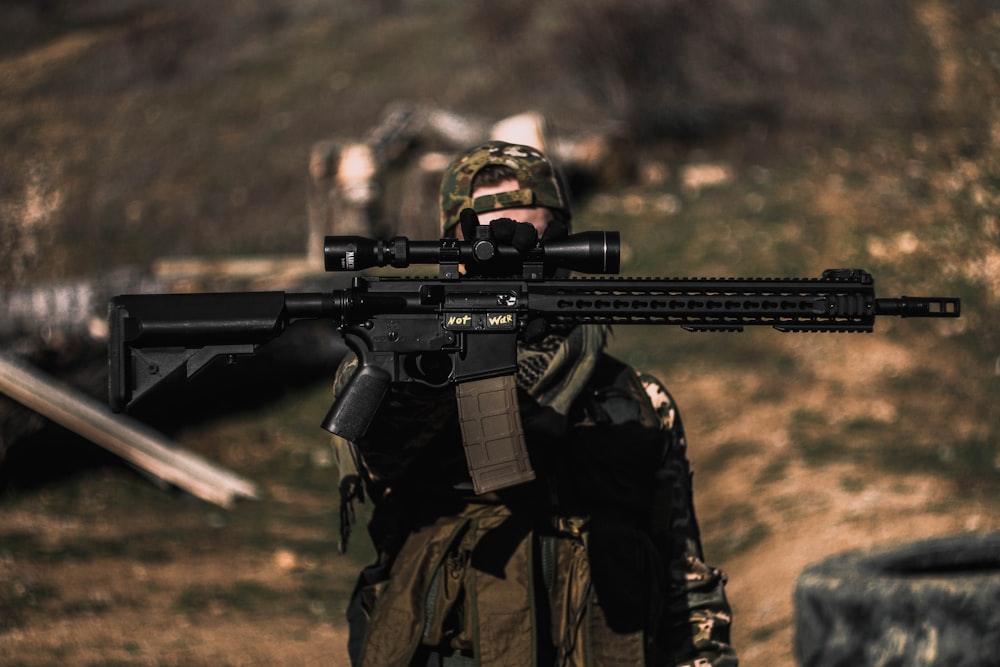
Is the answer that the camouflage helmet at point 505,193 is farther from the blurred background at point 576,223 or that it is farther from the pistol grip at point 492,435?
the blurred background at point 576,223

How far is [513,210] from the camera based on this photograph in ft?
12.1

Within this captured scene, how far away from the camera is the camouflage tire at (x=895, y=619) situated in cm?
520

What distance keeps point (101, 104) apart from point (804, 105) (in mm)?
14712

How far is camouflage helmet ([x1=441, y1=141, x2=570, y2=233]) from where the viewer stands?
3711 millimetres

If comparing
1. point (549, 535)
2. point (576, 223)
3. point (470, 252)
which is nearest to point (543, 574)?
point (549, 535)

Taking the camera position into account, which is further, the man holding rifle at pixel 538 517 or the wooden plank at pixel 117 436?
the wooden plank at pixel 117 436

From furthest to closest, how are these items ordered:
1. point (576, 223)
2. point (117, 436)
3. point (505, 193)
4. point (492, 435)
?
point (576, 223) < point (117, 436) < point (505, 193) < point (492, 435)

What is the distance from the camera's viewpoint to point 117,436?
33.8 feet

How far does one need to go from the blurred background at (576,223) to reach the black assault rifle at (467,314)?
13.2ft

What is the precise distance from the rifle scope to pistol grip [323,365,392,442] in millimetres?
295

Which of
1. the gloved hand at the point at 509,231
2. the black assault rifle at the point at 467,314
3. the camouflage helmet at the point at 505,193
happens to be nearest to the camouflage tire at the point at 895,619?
the black assault rifle at the point at 467,314

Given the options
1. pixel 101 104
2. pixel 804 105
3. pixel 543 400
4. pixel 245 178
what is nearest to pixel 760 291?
pixel 543 400

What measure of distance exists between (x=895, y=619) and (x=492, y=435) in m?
2.70

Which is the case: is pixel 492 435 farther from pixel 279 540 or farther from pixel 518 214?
pixel 279 540
